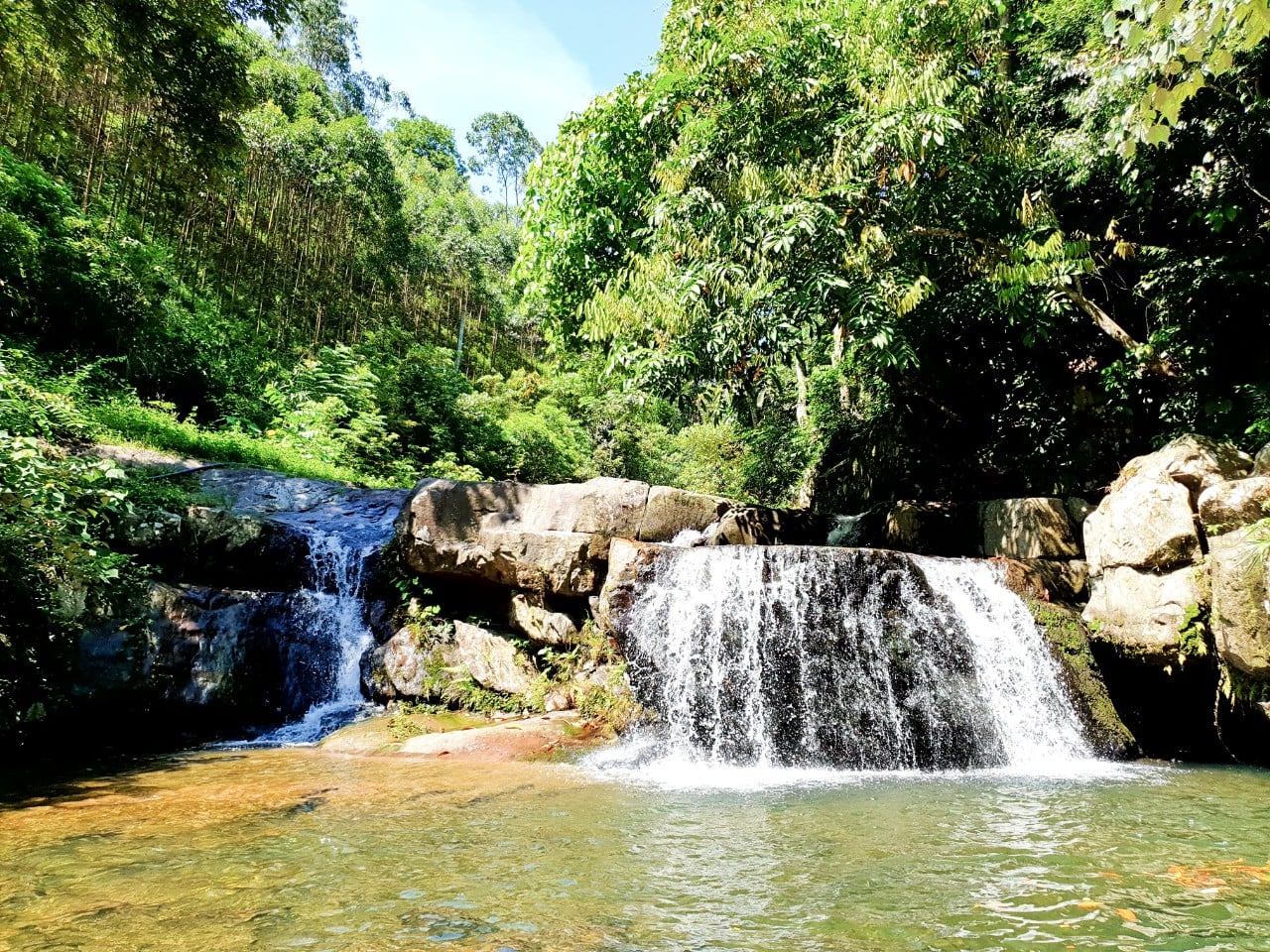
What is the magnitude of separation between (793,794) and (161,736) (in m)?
6.03

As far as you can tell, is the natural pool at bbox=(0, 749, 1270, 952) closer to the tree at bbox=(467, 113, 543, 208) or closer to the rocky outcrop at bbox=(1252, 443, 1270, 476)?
the rocky outcrop at bbox=(1252, 443, 1270, 476)

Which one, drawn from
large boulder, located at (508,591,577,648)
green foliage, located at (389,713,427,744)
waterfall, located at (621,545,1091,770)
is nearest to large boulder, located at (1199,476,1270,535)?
waterfall, located at (621,545,1091,770)

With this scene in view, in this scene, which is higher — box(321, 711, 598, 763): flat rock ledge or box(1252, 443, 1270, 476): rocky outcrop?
box(1252, 443, 1270, 476): rocky outcrop

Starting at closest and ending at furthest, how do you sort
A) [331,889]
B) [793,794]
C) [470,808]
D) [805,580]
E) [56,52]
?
[331,889]
[470,808]
[793,794]
[805,580]
[56,52]

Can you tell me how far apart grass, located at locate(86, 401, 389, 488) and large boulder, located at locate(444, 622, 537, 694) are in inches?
181

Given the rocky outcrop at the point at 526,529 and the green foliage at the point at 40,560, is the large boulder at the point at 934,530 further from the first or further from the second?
the green foliage at the point at 40,560

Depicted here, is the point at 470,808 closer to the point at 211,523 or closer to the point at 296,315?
the point at 211,523

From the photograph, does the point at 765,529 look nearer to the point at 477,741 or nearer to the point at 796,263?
the point at 796,263

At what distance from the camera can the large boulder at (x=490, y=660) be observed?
8.19 meters

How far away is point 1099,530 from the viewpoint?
7.50 meters

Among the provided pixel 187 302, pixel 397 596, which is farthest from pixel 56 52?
pixel 187 302

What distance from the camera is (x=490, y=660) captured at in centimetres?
835

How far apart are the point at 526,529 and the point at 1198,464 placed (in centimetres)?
682

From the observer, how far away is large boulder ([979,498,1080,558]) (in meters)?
8.73
